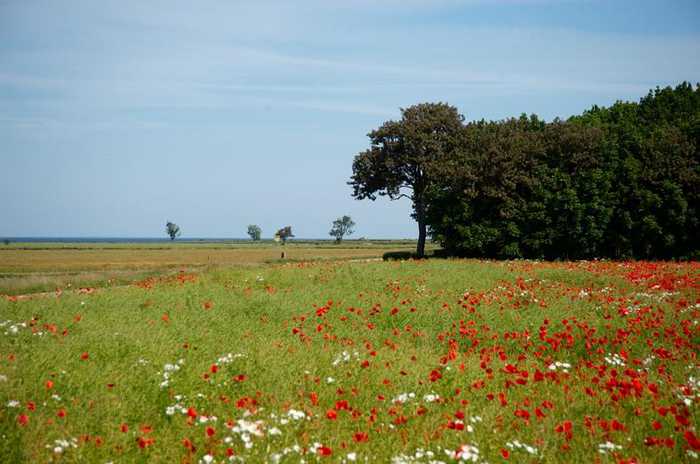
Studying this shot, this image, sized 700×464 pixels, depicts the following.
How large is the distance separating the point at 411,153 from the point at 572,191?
17.9 metres

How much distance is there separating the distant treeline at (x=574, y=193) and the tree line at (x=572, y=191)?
0.08 meters

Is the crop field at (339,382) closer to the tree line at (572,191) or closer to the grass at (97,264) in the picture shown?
the grass at (97,264)

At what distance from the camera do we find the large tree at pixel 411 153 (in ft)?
A: 172

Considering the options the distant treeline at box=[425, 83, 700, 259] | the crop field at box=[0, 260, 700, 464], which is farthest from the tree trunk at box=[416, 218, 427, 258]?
the crop field at box=[0, 260, 700, 464]

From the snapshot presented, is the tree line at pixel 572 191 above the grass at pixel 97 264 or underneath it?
above

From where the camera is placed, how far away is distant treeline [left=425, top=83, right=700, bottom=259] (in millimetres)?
38406

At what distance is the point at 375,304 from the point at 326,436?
8911 mm

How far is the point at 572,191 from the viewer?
130ft

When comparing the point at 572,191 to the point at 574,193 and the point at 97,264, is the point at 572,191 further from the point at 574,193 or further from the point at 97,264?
the point at 97,264

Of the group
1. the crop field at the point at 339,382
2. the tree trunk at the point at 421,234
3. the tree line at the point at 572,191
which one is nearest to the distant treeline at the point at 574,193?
the tree line at the point at 572,191

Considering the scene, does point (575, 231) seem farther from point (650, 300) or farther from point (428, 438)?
point (428, 438)

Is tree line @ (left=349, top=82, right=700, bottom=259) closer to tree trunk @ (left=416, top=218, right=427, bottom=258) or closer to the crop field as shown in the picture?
tree trunk @ (left=416, top=218, right=427, bottom=258)

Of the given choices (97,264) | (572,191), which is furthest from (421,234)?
(97,264)

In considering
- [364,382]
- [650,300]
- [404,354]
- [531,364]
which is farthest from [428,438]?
[650,300]
